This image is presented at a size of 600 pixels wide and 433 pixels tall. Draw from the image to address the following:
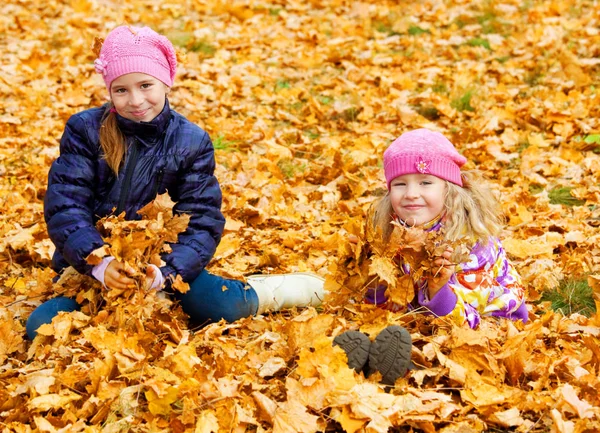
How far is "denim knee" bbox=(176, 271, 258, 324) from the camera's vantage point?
3.54 meters

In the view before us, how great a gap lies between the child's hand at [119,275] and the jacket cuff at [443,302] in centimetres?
129

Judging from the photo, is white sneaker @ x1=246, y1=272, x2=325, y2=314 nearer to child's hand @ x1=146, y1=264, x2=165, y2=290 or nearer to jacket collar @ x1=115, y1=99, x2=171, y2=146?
child's hand @ x1=146, y1=264, x2=165, y2=290

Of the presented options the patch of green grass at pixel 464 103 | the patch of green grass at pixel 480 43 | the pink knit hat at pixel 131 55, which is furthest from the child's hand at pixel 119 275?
the patch of green grass at pixel 480 43

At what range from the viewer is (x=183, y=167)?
11.6 ft

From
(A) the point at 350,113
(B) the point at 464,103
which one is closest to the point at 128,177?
(A) the point at 350,113

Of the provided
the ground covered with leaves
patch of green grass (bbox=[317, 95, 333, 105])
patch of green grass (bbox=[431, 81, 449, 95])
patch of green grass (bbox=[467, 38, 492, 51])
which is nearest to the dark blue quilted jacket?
the ground covered with leaves

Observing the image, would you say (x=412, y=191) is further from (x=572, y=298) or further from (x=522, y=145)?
(x=522, y=145)

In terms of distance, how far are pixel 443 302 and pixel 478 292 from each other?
25cm

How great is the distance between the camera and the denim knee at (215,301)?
354 centimetres

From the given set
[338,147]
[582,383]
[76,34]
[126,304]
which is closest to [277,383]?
[126,304]

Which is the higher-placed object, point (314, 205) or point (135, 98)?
point (135, 98)

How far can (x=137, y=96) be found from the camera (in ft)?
11.2

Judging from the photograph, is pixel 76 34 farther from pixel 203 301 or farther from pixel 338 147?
pixel 203 301

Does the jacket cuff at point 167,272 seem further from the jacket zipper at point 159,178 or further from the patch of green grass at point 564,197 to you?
the patch of green grass at point 564,197
